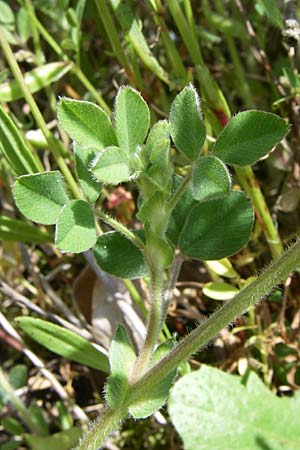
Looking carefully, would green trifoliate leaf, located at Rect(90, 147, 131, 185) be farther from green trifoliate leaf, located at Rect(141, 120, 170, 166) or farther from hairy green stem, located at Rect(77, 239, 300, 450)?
hairy green stem, located at Rect(77, 239, 300, 450)

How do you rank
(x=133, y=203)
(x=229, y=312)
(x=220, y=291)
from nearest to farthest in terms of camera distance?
(x=229, y=312), (x=220, y=291), (x=133, y=203)

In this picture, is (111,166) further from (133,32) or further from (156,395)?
(133,32)

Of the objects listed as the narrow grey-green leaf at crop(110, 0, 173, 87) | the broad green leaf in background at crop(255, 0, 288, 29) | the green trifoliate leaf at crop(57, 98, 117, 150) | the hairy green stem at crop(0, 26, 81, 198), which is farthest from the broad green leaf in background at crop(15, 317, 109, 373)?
the broad green leaf in background at crop(255, 0, 288, 29)

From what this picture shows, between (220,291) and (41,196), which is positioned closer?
(41,196)

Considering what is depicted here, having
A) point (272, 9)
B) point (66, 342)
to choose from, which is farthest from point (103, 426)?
point (272, 9)

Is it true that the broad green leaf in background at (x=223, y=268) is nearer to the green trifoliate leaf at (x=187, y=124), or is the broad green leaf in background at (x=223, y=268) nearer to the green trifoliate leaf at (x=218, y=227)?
the green trifoliate leaf at (x=218, y=227)

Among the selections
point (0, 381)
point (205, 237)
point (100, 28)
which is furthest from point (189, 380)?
point (100, 28)
